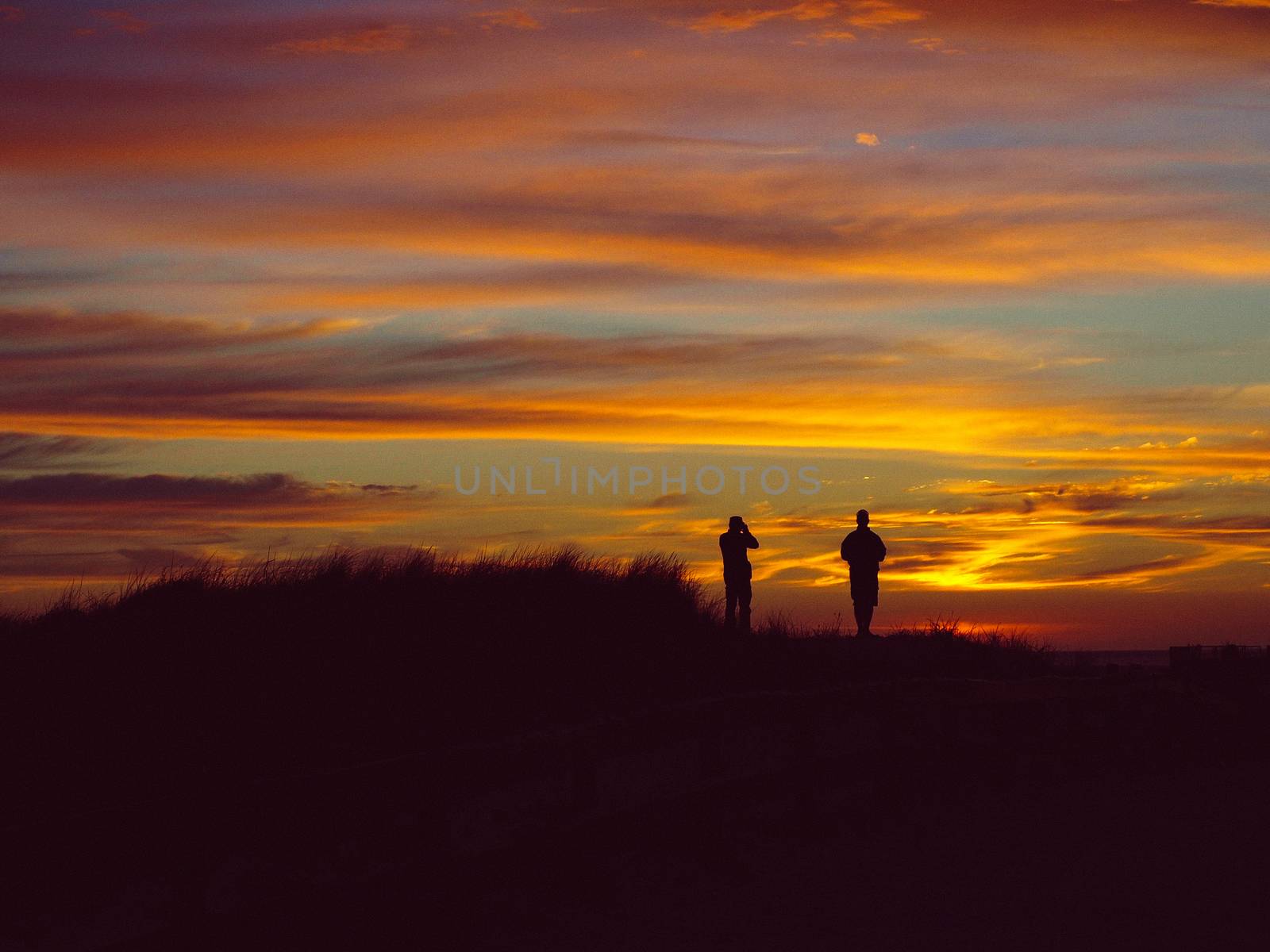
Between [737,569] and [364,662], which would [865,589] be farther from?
[364,662]

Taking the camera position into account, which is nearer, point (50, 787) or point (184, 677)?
point (50, 787)

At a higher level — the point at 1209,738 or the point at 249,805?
the point at 249,805

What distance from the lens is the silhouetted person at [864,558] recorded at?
26.7 meters

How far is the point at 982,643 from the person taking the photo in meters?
30.6

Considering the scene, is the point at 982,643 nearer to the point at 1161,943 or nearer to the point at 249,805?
the point at 1161,943

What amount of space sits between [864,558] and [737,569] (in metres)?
2.37

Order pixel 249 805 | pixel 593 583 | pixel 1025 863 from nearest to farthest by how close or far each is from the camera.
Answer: pixel 249 805, pixel 1025 863, pixel 593 583

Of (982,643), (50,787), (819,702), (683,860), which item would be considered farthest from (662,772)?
(982,643)

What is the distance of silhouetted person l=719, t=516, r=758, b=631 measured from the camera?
27516 mm

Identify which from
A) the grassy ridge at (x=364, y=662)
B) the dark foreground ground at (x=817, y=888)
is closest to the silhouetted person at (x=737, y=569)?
the grassy ridge at (x=364, y=662)

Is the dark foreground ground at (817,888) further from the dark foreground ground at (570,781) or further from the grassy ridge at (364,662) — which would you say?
the grassy ridge at (364,662)

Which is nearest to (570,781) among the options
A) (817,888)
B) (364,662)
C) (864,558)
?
(817,888)

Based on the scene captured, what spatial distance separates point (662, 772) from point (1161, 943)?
6.69 metres

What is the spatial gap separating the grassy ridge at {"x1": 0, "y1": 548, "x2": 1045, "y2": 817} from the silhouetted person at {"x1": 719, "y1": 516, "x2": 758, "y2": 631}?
0.45 m
